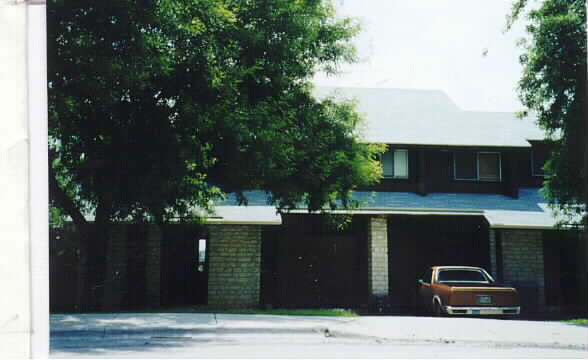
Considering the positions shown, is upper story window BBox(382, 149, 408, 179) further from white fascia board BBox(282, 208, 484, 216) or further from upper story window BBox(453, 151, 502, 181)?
white fascia board BBox(282, 208, 484, 216)

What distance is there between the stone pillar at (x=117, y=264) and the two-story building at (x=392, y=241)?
39mm

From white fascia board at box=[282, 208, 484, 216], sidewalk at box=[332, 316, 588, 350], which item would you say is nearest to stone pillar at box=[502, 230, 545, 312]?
white fascia board at box=[282, 208, 484, 216]

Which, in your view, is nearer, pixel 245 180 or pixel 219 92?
pixel 219 92

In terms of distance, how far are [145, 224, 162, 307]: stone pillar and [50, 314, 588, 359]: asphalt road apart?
5.68 meters

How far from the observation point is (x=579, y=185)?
1395cm

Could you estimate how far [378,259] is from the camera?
17.9m

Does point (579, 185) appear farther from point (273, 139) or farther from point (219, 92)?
point (219, 92)

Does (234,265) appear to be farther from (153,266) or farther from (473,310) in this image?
(473,310)

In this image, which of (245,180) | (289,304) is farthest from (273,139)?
(289,304)

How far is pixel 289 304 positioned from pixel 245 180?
6148 mm

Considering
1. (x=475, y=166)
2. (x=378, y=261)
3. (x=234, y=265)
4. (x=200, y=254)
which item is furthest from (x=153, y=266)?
(x=475, y=166)

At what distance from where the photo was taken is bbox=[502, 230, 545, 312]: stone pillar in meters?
16.6

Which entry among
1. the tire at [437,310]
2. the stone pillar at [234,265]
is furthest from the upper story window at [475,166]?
the stone pillar at [234,265]

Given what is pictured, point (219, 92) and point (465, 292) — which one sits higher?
point (219, 92)
